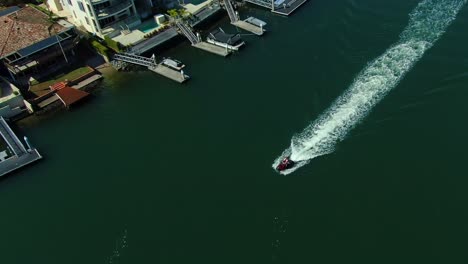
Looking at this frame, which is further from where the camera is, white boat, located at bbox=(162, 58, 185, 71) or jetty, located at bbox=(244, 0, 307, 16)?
jetty, located at bbox=(244, 0, 307, 16)

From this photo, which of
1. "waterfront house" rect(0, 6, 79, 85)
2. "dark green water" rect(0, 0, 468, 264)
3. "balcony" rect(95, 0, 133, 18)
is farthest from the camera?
"balcony" rect(95, 0, 133, 18)

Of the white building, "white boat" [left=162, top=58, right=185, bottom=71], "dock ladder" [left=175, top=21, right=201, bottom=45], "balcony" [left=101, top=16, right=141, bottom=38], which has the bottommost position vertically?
"white boat" [left=162, top=58, right=185, bottom=71]

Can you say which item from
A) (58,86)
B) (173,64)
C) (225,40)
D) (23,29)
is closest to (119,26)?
(173,64)

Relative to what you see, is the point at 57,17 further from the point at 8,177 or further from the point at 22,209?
the point at 22,209

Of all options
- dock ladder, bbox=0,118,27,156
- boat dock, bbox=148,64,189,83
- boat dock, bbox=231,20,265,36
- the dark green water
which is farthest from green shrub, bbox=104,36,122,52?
boat dock, bbox=231,20,265,36

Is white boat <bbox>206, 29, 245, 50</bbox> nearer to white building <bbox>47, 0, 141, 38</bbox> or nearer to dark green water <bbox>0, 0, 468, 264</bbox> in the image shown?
dark green water <bbox>0, 0, 468, 264</bbox>

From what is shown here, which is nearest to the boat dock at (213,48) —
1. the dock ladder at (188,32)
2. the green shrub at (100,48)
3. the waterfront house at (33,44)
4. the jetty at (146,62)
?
the dock ladder at (188,32)

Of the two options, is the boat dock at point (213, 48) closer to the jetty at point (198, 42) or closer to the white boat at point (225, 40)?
the jetty at point (198, 42)
